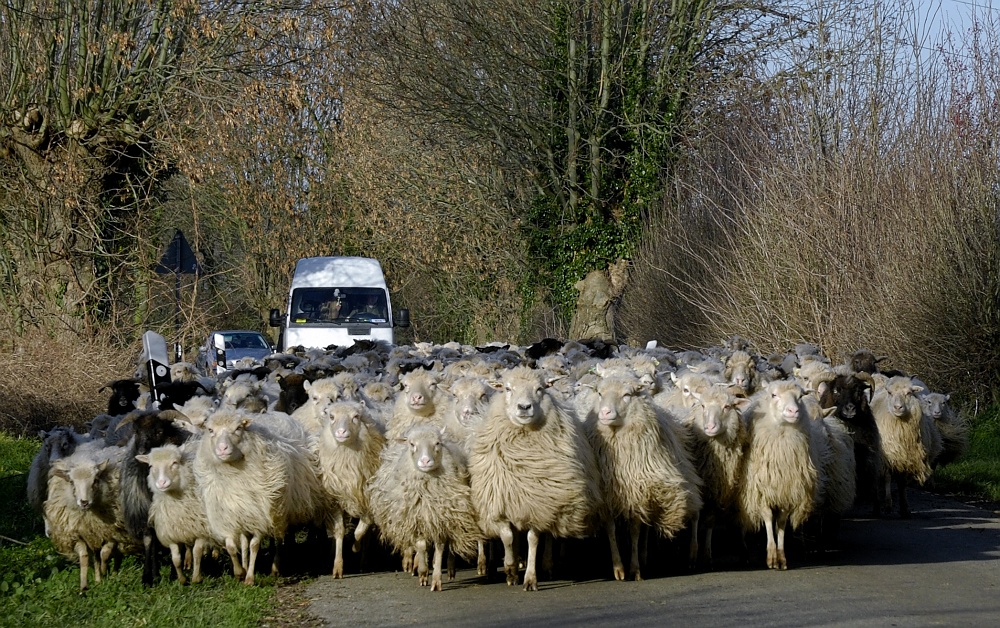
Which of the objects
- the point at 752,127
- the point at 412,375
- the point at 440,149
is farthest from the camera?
the point at 440,149

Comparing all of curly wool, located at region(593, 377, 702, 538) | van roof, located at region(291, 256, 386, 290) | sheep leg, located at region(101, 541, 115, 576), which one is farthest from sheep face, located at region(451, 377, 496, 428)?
van roof, located at region(291, 256, 386, 290)

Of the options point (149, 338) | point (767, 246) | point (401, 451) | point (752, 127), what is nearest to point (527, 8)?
point (752, 127)

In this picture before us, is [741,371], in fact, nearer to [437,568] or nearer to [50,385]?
[437,568]

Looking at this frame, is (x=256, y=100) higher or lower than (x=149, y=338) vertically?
higher

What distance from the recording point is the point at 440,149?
34.2 meters

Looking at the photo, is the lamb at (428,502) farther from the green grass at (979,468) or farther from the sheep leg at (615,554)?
the green grass at (979,468)

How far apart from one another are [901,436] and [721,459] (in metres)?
3.59

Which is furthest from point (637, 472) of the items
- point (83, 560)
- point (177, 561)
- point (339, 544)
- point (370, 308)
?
point (370, 308)

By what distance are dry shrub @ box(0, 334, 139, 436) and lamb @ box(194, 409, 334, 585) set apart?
9391 mm

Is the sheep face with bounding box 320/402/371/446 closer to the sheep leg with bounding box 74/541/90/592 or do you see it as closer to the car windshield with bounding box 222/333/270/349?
the sheep leg with bounding box 74/541/90/592

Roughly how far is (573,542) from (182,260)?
10819 millimetres

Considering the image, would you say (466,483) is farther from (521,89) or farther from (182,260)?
(521,89)

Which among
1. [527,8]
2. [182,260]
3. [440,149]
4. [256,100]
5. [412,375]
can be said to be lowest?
[412,375]

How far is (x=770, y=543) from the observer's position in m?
10.2
